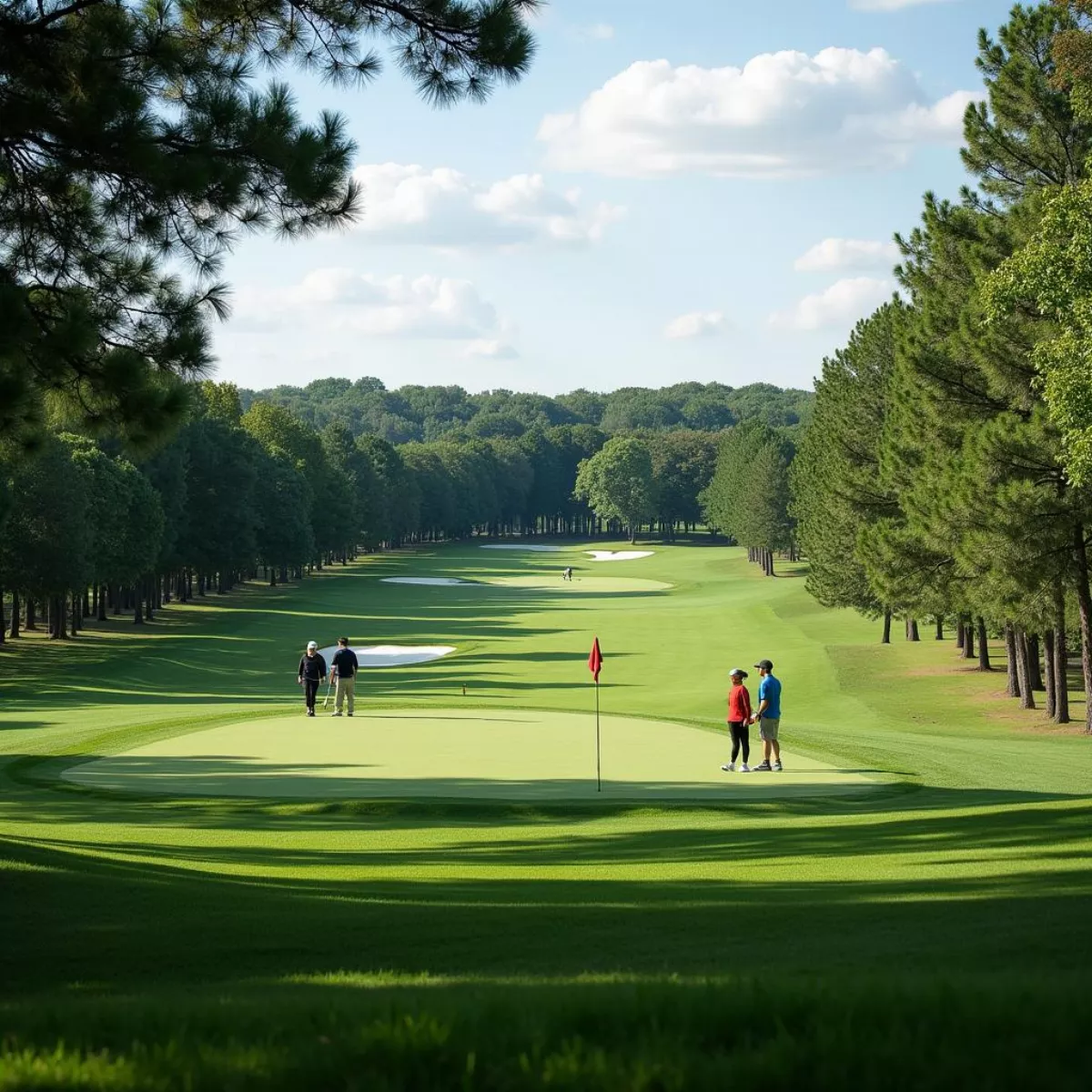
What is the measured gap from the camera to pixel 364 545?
146625 millimetres

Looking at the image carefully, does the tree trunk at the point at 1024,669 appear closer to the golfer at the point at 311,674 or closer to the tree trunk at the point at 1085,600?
the tree trunk at the point at 1085,600

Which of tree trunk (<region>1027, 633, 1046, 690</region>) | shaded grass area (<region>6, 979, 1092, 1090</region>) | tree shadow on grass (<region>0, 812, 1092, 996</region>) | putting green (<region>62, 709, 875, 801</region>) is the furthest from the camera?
tree trunk (<region>1027, 633, 1046, 690</region>)

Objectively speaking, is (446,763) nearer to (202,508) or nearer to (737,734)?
(737,734)

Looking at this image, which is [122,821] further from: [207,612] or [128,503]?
[207,612]

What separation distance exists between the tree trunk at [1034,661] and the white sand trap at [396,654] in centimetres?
2450

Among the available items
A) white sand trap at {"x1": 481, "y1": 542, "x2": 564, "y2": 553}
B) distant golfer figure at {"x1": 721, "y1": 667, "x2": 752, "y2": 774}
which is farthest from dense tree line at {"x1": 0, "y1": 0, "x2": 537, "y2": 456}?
white sand trap at {"x1": 481, "y1": 542, "x2": 564, "y2": 553}

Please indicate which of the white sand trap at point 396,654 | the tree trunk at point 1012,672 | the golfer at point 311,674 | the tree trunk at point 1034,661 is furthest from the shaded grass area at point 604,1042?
the white sand trap at point 396,654

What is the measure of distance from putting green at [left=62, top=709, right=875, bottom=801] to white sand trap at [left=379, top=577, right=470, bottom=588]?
256ft

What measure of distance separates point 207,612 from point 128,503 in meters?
17.8

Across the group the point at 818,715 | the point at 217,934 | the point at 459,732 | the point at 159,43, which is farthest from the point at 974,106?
the point at 217,934

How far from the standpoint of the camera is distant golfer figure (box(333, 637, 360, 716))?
99.8ft

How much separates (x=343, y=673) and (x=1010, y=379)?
57.4ft

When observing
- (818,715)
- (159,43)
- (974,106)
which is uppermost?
(974,106)

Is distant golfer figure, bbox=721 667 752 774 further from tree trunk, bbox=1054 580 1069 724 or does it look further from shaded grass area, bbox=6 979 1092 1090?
shaded grass area, bbox=6 979 1092 1090
